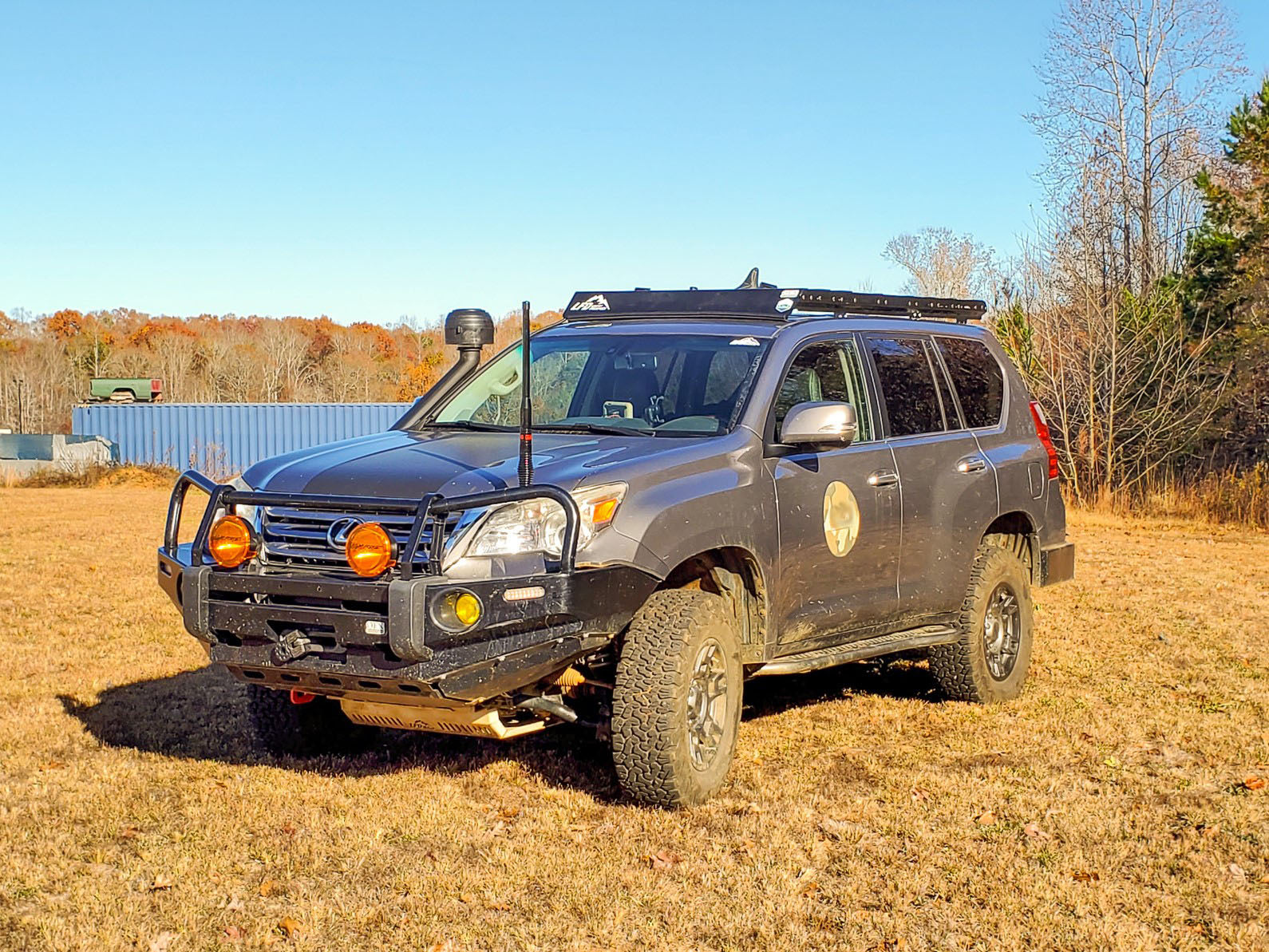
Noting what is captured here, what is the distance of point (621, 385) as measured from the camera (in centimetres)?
661

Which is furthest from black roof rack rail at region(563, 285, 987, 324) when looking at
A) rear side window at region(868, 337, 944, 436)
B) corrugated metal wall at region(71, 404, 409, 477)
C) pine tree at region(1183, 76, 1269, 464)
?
corrugated metal wall at region(71, 404, 409, 477)

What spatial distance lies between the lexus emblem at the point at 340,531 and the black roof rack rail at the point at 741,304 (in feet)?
7.94

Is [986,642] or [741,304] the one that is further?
[986,642]

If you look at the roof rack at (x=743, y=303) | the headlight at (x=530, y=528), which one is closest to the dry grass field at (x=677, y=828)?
the headlight at (x=530, y=528)

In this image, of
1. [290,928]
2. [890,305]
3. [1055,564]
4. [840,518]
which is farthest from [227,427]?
[290,928]

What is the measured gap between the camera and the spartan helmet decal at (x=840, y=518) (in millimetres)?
6375

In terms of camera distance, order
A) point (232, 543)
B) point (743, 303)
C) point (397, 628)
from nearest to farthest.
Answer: point (397, 628), point (232, 543), point (743, 303)

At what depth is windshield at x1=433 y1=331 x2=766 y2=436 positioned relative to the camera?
6.27 meters

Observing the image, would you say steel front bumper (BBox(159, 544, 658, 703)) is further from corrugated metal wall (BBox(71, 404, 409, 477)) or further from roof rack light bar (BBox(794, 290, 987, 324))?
corrugated metal wall (BBox(71, 404, 409, 477))

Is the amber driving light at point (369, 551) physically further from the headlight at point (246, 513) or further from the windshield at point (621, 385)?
the windshield at point (621, 385)

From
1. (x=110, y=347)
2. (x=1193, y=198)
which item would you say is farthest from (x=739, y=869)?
(x=110, y=347)

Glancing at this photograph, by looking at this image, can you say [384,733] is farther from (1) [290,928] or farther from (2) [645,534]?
(1) [290,928]

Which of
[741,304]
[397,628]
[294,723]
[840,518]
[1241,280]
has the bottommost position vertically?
[294,723]

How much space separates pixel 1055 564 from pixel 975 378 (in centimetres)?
127
